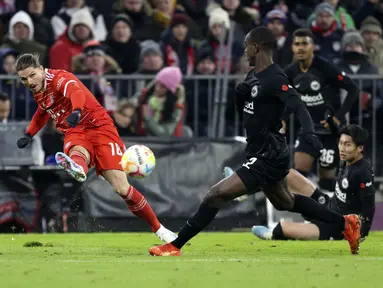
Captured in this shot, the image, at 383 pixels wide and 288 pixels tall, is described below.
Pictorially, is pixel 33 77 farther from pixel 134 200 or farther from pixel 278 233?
pixel 278 233

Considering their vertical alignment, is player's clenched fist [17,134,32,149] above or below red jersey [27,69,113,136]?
below

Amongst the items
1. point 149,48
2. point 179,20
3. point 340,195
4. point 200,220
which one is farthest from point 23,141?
point 179,20

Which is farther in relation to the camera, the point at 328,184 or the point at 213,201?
the point at 328,184

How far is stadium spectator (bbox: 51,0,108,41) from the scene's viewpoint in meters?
17.3

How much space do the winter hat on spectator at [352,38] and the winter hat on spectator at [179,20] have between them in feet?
8.43

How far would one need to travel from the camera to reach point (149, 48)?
53.9ft

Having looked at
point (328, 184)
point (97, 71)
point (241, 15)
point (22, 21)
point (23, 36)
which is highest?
point (241, 15)

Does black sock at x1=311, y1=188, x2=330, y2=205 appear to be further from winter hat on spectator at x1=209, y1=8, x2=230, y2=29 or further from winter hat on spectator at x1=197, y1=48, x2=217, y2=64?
winter hat on spectator at x1=209, y1=8, x2=230, y2=29

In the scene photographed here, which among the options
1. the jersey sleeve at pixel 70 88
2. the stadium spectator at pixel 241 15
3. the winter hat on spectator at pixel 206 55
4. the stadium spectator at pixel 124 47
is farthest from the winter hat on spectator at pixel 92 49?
the jersey sleeve at pixel 70 88

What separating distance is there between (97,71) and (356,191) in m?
5.45

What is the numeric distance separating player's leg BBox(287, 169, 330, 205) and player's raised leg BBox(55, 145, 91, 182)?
2840mm

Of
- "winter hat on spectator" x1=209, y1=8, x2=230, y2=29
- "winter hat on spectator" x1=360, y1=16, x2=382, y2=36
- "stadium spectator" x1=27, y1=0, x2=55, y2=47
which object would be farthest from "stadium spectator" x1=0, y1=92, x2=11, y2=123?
"winter hat on spectator" x1=360, y1=16, x2=382, y2=36

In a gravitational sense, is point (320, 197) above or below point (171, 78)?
below

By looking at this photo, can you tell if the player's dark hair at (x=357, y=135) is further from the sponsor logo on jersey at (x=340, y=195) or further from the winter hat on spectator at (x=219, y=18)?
the winter hat on spectator at (x=219, y=18)
